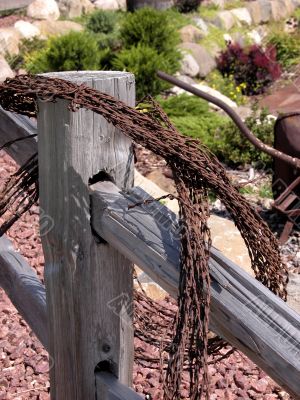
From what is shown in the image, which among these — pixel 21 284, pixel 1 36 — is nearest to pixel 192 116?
pixel 1 36

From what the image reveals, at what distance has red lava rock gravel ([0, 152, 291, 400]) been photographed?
277cm

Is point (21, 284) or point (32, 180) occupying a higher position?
point (32, 180)

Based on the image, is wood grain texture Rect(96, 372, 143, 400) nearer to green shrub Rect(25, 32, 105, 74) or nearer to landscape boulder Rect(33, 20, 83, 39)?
green shrub Rect(25, 32, 105, 74)

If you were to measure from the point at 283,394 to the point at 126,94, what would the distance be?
1.98m

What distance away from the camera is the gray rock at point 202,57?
10.4 m

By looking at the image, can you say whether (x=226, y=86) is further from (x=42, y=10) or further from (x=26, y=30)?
(x=42, y=10)

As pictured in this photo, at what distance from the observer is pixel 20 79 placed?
145cm

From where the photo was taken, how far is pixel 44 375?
9.38ft

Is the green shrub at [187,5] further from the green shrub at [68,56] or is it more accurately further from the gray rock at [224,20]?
the green shrub at [68,56]

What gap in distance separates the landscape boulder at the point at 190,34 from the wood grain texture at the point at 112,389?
10095 millimetres

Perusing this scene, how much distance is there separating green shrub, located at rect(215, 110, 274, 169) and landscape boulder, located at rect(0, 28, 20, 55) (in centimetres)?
365

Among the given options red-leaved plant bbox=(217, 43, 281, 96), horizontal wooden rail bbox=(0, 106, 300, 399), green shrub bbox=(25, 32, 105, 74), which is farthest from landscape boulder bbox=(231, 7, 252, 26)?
horizontal wooden rail bbox=(0, 106, 300, 399)

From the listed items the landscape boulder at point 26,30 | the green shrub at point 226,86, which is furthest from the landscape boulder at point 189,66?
the landscape boulder at point 26,30

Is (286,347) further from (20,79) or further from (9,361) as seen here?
(9,361)
